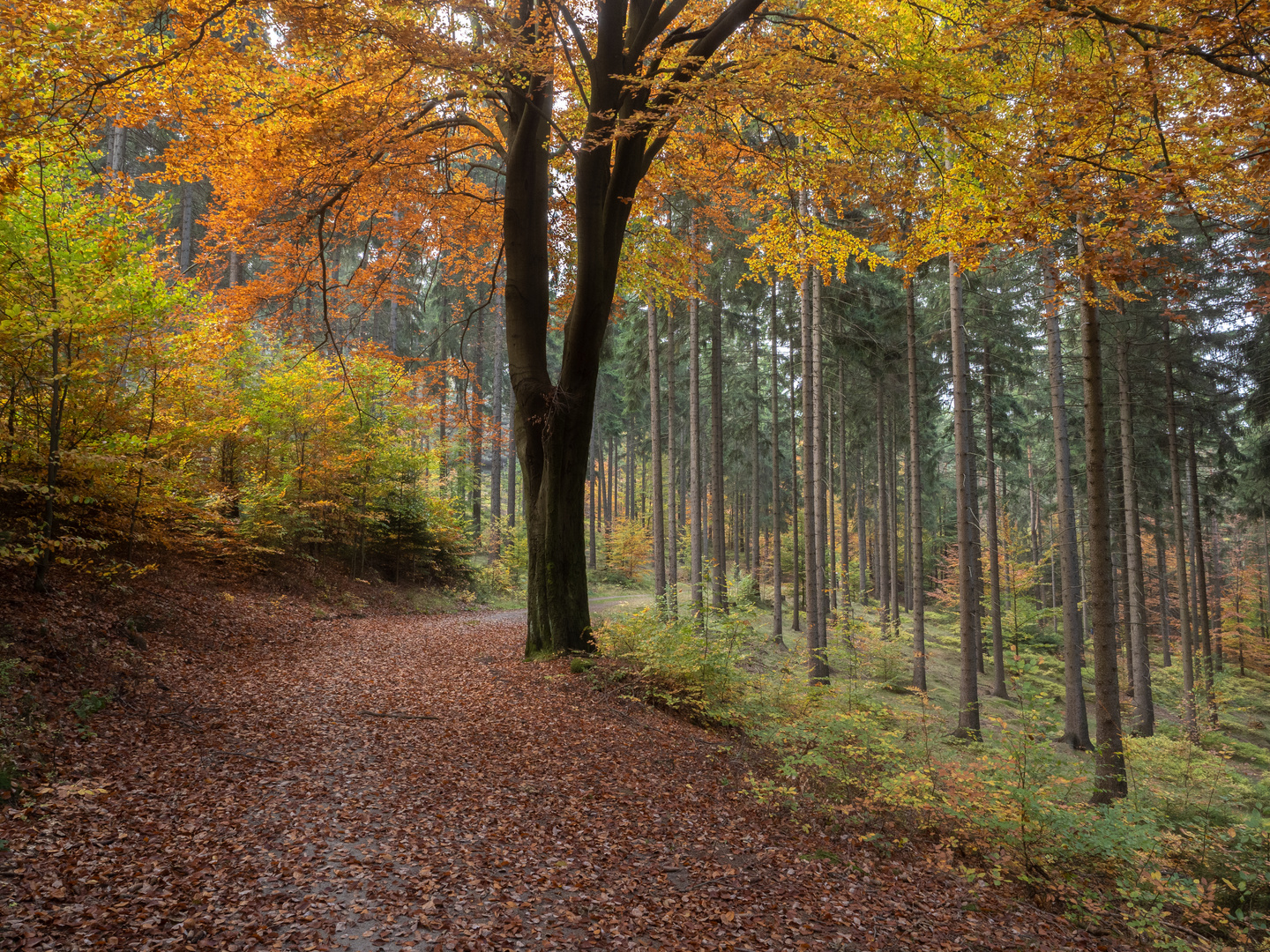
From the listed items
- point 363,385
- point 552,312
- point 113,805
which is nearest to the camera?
point 113,805

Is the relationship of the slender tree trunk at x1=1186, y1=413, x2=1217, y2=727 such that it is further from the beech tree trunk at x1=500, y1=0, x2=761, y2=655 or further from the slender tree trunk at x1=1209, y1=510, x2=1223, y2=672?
the beech tree trunk at x1=500, y1=0, x2=761, y2=655

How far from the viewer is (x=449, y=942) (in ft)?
9.73

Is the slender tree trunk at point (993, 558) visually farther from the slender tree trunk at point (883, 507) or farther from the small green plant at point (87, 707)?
the small green plant at point (87, 707)

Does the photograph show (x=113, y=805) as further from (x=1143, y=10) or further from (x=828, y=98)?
(x=1143, y=10)

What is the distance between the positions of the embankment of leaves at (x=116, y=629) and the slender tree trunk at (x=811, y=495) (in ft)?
29.8

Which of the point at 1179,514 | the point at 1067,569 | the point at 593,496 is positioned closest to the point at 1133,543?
the point at 1179,514

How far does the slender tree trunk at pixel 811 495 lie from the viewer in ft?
39.4

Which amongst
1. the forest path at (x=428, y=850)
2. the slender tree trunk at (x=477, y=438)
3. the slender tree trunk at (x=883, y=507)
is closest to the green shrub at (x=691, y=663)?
the forest path at (x=428, y=850)

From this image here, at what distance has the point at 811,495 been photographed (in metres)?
12.7

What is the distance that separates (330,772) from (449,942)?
7.45 ft

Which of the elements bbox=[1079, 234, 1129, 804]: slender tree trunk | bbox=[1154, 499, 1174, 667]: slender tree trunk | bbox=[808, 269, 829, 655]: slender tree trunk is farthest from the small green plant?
bbox=[1154, 499, 1174, 667]: slender tree trunk

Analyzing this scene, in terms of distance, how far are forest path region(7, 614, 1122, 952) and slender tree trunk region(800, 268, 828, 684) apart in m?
6.32

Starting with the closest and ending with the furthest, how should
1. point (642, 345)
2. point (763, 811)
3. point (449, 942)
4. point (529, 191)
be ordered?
point (449, 942) → point (763, 811) → point (529, 191) → point (642, 345)

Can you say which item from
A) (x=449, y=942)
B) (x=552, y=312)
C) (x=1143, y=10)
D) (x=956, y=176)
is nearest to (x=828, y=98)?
(x=956, y=176)
